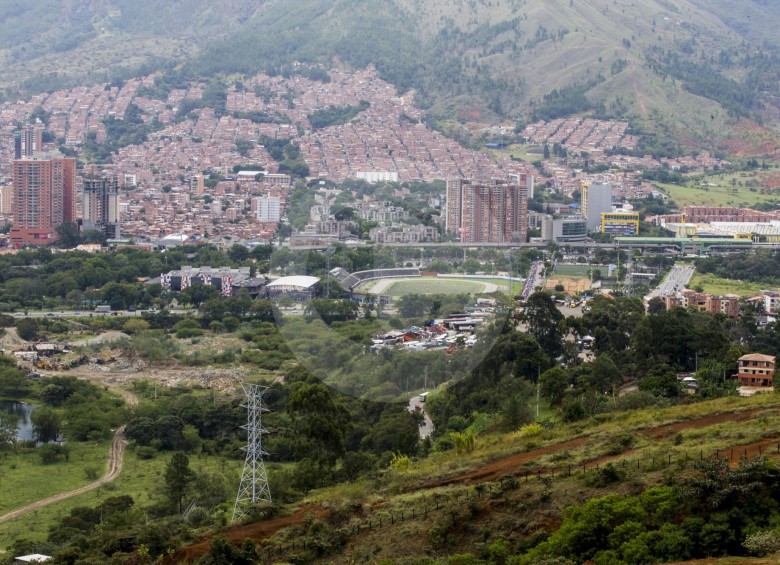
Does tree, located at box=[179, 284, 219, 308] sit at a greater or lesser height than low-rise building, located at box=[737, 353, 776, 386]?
lesser

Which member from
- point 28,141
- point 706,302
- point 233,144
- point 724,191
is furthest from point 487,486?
point 233,144

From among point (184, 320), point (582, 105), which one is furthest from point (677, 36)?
point (184, 320)

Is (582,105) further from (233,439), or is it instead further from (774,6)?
(233,439)

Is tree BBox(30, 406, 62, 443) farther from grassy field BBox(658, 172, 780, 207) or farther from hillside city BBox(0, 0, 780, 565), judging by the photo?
grassy field BBox(658, 172, 780, 207)

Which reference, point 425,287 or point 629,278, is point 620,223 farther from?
point 425,287

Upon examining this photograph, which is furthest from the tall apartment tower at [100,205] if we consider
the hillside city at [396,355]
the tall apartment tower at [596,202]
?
the tall apartment tower at [596,202]

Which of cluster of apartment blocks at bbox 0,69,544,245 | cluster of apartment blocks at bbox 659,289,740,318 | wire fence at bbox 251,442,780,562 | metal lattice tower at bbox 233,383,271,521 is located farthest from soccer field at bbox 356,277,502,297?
cluster of apartment blocks at bbox 0,69,544,245
